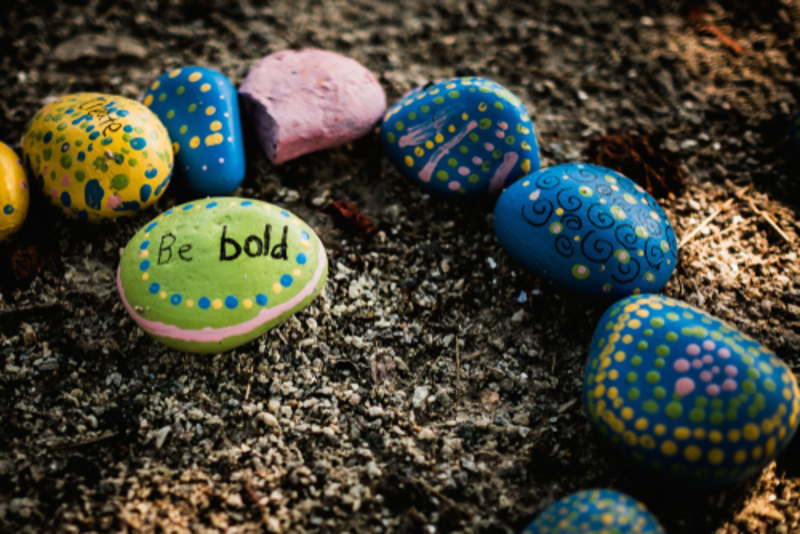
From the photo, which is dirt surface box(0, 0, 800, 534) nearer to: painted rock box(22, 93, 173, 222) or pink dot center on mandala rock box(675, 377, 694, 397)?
painted rock box(22, 93, 173, 222)

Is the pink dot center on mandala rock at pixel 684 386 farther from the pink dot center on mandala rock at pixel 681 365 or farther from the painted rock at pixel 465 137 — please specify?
the painted rock at pixel 465 137

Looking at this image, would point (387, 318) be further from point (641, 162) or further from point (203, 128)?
point (641, 162)

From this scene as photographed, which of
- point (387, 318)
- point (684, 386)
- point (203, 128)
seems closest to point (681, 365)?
point (684, 386)

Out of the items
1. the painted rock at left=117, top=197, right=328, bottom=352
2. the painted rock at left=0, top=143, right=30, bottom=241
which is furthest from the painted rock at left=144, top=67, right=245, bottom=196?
the painted rock at left=0, top=143, right=30, bottom=241

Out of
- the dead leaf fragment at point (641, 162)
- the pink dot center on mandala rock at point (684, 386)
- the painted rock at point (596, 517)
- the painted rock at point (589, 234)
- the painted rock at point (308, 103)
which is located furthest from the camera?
the dead leaf fragment at point (641, 162)

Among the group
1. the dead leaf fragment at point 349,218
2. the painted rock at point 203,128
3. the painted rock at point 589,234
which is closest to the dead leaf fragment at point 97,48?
the painted rock at point 203,128

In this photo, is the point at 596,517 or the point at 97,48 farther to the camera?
the point at 97,48

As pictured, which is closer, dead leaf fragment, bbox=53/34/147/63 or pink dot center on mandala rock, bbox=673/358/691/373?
pink dot center on mandala rock, bbox=673/358/691/373
